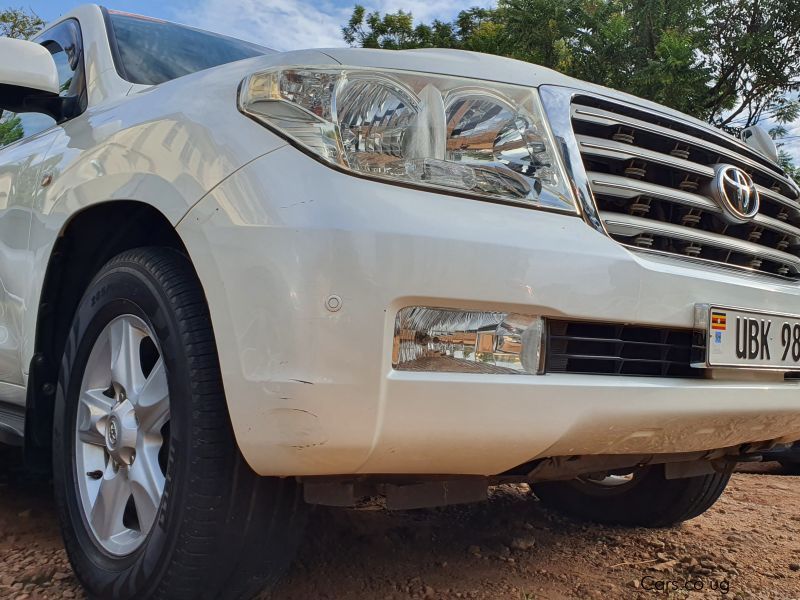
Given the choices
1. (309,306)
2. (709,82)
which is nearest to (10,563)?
(309,306)

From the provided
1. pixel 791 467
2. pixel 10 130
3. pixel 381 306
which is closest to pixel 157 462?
pixel 381 306

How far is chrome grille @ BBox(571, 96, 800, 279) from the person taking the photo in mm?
1797

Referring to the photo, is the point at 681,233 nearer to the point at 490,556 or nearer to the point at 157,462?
the point at 490,556

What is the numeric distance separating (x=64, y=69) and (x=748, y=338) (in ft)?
8.41

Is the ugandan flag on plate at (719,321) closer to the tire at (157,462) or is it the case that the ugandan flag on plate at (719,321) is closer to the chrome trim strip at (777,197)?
the chrome trim strip at (777,197)

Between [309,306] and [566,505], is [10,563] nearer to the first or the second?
[309,306]

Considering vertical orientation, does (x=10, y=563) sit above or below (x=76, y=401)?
below

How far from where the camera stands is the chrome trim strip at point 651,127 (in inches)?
72.4

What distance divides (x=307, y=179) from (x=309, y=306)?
0.27m

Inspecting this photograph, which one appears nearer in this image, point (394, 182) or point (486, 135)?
point (394, 182)

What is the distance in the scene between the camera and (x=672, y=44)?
9.88 m

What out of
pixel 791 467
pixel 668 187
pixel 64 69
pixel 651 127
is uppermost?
pixel 64 69

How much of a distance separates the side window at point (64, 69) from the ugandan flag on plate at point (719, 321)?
6.86ft

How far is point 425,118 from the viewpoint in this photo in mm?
1637
